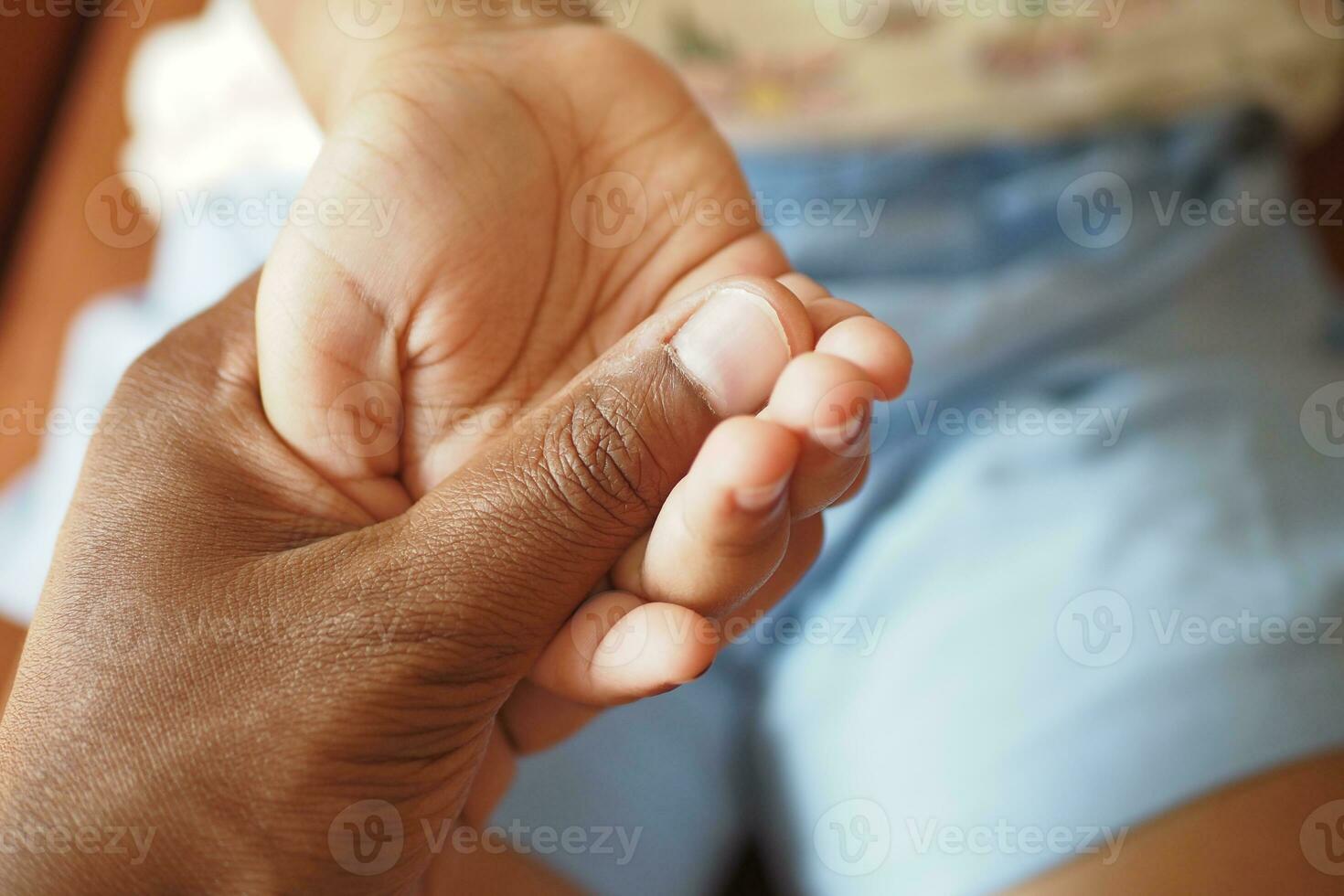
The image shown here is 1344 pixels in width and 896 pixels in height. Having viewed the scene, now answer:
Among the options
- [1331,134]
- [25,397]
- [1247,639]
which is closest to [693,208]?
[1247,639]

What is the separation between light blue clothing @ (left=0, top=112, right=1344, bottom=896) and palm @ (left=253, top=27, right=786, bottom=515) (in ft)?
0.80

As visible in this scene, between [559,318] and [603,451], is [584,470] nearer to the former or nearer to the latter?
[603,451]

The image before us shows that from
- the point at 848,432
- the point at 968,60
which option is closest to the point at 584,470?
the point at 848,432

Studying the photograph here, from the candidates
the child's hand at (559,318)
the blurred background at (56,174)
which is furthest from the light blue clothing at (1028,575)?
the blurred background at (56,174)

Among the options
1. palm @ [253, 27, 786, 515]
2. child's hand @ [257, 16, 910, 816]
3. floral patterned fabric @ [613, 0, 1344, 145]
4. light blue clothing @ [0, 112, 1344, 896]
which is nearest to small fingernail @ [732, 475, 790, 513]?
child's hand @ [257, 16, 910, 816]

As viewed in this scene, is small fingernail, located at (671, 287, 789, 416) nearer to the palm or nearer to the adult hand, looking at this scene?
the adult hand

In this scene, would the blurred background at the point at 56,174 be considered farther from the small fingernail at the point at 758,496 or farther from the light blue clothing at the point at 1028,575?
the small fingernail at the point at 758,496

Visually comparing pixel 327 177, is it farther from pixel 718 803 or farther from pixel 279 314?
pixel 718 803

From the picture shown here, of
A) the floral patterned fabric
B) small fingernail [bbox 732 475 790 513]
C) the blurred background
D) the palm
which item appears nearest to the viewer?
small fingernail [bbox 732 475 790 513]

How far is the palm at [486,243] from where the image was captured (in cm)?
53

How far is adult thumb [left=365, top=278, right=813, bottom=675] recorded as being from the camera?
1.46ft

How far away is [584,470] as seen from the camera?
45cm

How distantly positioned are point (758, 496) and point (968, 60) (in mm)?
678

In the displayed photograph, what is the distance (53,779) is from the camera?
41 centimetres
